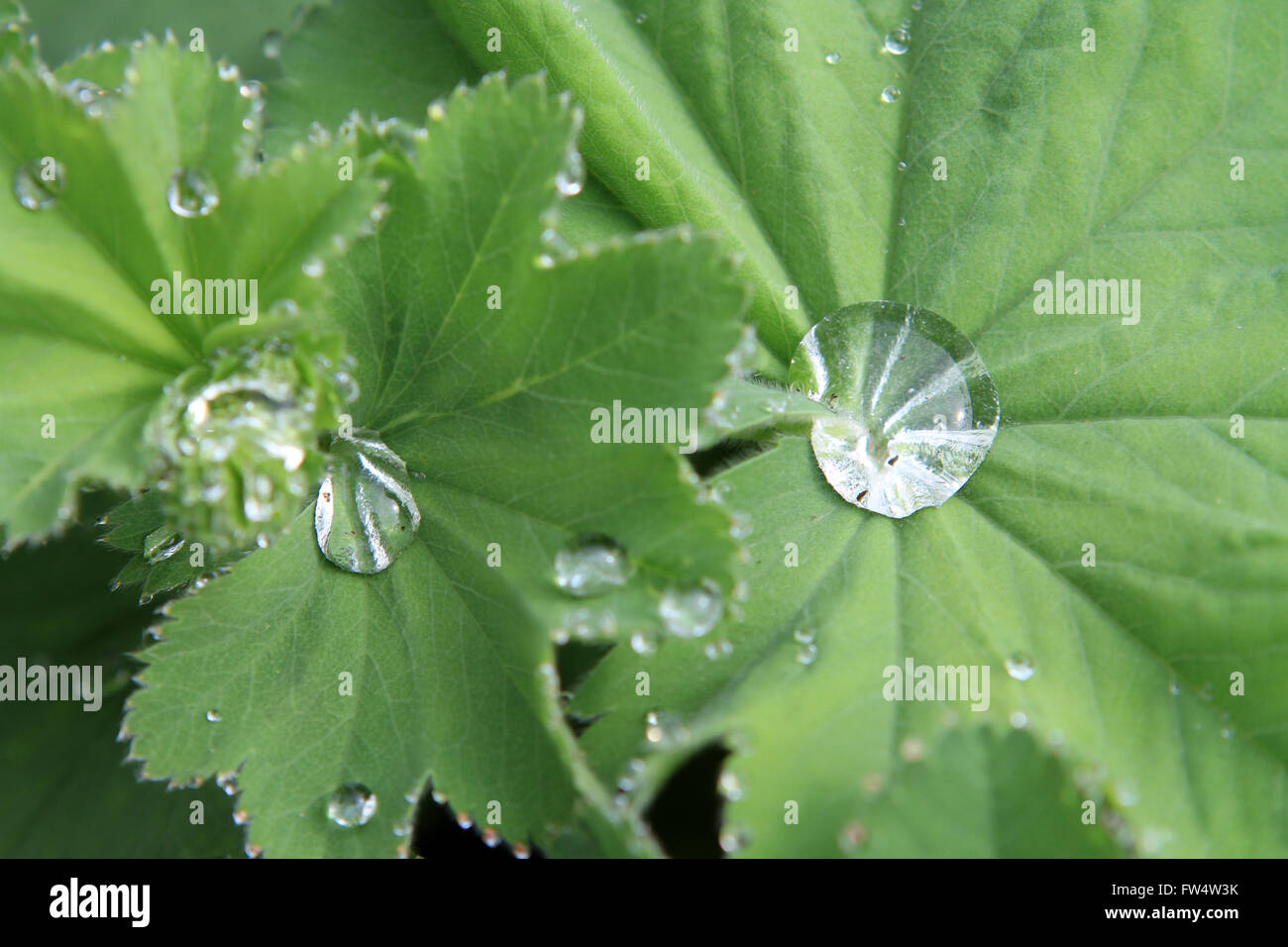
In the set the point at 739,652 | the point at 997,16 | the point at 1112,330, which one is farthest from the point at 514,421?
the point at 997,16

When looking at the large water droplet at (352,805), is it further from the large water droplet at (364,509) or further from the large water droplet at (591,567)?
the large water droplet at (591,567)

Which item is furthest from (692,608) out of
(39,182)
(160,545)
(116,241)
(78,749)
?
(78,749)

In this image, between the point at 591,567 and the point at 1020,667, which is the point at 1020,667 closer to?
the point at 1020,667

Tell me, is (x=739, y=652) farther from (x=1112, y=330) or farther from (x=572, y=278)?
(x=1112, y=330)

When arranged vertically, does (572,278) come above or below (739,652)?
above

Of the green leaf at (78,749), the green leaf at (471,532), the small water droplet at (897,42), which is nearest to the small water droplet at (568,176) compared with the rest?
the green leaf at (471,532)
